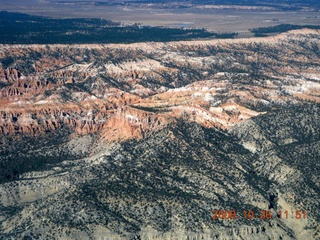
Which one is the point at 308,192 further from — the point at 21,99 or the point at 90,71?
the point at 90,71

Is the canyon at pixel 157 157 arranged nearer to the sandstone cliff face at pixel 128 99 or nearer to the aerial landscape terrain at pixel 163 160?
the aerial landscape terrain at pixel 163 160

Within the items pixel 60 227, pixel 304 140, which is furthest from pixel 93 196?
pixel 304 140
